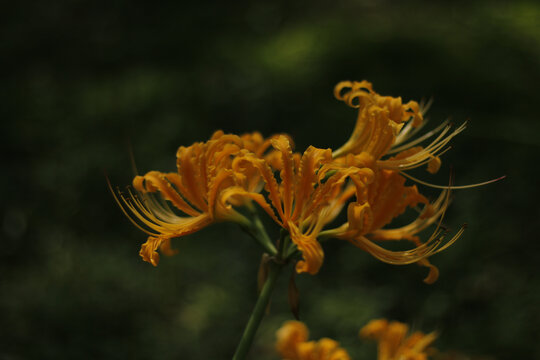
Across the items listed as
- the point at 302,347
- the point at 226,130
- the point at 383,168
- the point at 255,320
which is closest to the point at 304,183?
the point at 383,168

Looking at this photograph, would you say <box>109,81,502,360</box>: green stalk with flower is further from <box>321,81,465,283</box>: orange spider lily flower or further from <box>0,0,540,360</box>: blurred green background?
<box>0,0,540,360</box>: blurred green background

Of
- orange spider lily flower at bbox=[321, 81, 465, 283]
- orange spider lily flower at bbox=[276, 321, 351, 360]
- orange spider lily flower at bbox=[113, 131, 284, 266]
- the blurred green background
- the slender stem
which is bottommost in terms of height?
the slender stem

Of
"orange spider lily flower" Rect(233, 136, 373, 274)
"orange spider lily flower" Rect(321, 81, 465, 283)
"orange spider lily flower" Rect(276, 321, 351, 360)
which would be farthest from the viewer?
"orange spider lily flower" Rect(276, 321, 351, 360)

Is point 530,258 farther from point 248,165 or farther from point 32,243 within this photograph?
point 32,243

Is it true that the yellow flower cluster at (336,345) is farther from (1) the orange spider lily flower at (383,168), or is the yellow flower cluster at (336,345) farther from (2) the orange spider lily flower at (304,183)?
(2) the orange spider lily flower at (304,183)

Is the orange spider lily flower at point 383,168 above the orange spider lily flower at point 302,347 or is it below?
above

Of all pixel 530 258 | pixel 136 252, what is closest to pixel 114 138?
pixel 136 252

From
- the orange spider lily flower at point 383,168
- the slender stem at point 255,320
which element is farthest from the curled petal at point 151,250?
the orange spider lily flower at point 383,168

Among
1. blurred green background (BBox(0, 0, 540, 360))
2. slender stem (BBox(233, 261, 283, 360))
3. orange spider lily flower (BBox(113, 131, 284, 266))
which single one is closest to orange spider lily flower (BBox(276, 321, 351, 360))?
slender stem (BBox(233, 261, 283, 360))
